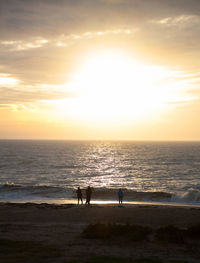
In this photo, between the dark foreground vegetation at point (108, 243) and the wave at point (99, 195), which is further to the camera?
the wave at point (99, 195)

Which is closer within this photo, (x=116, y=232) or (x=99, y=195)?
(x=116, y=232)

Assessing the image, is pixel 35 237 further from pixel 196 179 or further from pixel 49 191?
pixel 196 179

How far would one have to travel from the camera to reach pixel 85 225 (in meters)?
17.2

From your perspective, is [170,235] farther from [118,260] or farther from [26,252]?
[26,252]

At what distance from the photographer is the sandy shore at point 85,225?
11.4 m

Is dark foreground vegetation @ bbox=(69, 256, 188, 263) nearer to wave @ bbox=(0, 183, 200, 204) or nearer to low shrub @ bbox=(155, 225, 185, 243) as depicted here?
low shrub @ bbox=(155, 225, 185, 243)

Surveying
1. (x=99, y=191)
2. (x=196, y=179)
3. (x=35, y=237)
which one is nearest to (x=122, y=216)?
(x=35, y=237)

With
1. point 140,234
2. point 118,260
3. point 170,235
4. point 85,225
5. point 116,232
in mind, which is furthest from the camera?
point 85,225

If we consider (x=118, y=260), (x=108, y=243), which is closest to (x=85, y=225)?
(x=108, y=243)

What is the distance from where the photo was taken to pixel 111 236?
13734 mm

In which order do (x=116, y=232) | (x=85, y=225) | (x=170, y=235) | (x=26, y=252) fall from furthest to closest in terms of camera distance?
(x=85, y=225) < (x=116, y=232) < (x=170, y=235) < (x=26, y=252)

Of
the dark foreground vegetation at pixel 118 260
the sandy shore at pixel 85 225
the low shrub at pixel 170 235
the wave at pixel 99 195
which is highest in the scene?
the dark foreground vegetation at pixel 118 260

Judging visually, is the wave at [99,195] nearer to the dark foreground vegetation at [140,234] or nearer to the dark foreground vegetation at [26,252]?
the dark foreground vegetation at [140,234]

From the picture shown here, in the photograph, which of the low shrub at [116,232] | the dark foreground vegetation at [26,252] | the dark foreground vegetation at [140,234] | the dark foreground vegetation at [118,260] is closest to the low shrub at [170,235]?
the dark foreground vegetation at [140,234]
